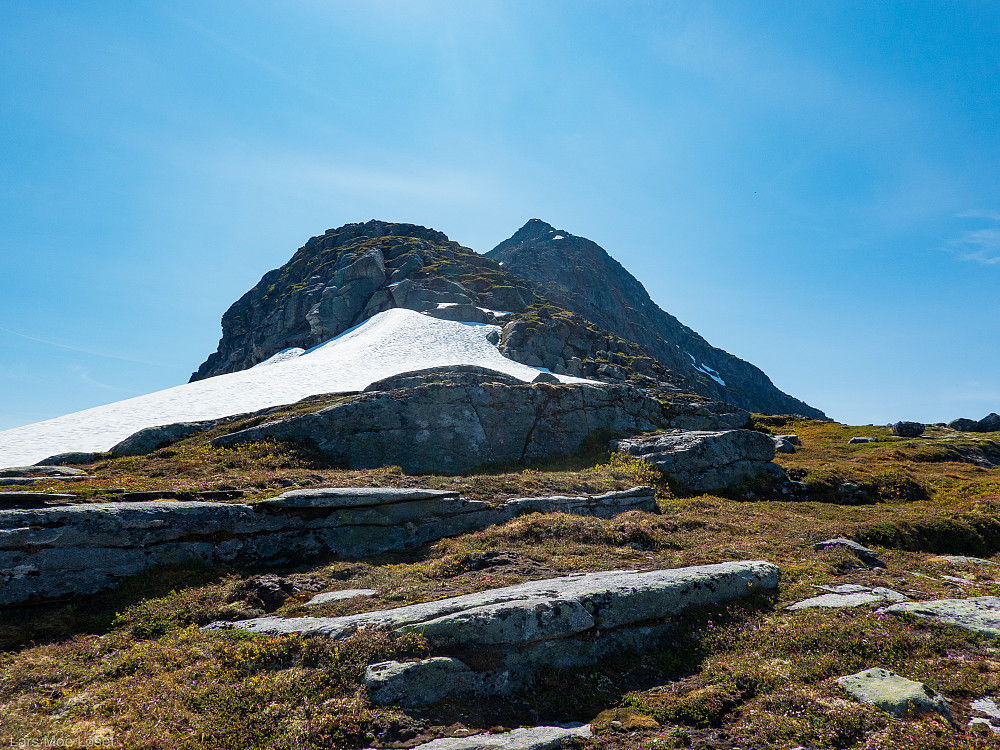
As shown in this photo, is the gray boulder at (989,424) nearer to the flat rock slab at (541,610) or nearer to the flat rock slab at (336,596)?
the flat rock slab at (541,610)

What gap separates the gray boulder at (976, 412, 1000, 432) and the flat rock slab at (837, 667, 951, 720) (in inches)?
4705

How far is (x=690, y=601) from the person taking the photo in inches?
494

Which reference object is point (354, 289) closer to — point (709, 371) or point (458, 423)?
point (458, 423)

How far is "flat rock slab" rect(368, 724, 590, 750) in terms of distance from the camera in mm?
7789

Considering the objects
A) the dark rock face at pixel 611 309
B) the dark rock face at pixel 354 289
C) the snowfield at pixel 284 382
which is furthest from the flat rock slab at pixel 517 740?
the dark rock face at pixel 611 309

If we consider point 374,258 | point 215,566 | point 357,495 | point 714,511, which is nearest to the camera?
point 215,566

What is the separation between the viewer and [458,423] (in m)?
31.5

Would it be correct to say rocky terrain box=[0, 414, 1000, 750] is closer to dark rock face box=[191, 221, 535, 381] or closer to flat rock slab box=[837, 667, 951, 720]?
flat rock slab box=[837, 667, 951, 720]

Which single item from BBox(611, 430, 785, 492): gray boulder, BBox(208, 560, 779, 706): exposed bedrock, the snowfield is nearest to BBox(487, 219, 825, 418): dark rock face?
the snowfield

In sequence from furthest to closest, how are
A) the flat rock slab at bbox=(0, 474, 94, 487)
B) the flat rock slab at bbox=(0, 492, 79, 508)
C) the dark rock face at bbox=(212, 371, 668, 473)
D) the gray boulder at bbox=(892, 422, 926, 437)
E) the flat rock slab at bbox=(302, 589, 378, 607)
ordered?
the gray boulder at bbox=(892, 422, 926, 437) < the dark rock face at bbox=(212, 371, 668, 473) < the flat rock slab at bbox=(0, 474, 94, 487) < the flat rock slab at bbox=(0, 492, 79, 508) < the flat rock slab at bbox=(302, 589, 378, 607)

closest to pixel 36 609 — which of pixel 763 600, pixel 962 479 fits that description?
pixel 763 600

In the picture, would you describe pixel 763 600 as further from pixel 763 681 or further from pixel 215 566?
pixel 215 566

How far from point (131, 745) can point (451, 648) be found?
5970mm

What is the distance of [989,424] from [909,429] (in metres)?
31.6
